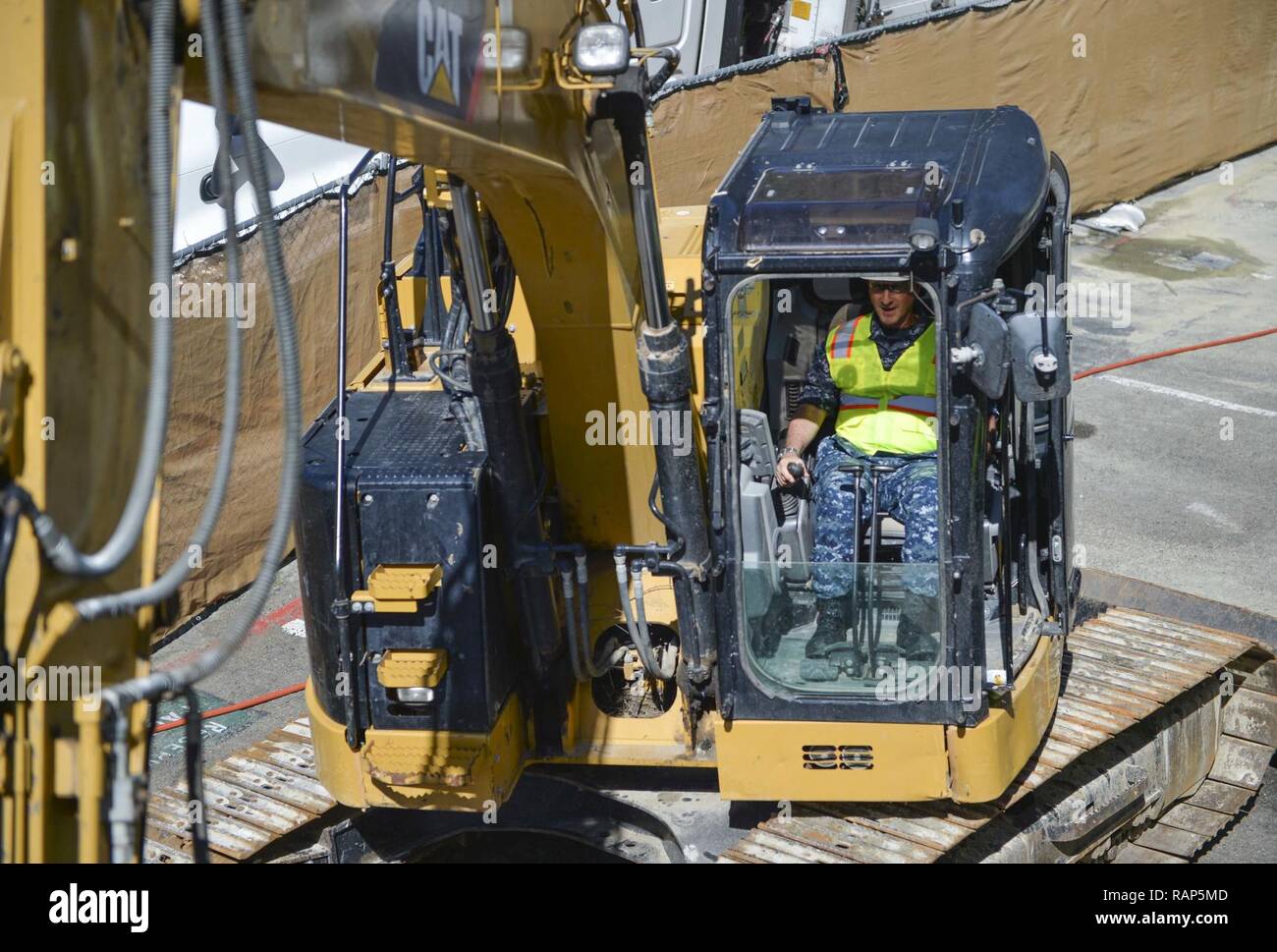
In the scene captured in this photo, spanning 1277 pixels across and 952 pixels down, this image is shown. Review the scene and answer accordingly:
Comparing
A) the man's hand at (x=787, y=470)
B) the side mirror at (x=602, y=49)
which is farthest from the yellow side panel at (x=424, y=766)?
the side mirror at (x=602, y=49)

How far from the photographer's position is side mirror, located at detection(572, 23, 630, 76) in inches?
152

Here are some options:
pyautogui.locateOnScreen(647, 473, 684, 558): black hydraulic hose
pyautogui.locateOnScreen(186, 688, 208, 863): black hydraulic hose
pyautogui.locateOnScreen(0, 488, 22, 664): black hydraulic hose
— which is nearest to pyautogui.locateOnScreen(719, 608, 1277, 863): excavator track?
pyautogui.locateOnScreen(647, 473, 684, 558): black hydraulic hose

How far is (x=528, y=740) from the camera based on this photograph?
5.32 meters

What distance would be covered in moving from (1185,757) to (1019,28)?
8.70 m

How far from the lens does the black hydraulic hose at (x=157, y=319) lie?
249cm

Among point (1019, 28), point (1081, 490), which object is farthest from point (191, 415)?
point (1019, 28)

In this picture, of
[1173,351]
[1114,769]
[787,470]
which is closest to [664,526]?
[787,470]

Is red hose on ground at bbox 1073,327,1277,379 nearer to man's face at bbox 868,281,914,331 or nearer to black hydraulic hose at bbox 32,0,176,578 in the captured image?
man's face at bbox 868,281,914,331

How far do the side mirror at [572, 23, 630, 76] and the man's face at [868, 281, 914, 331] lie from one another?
1296mm

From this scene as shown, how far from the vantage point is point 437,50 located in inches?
131

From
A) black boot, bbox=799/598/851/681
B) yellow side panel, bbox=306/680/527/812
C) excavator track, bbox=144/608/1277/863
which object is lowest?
excavator track, bbox=144/608/1277/863

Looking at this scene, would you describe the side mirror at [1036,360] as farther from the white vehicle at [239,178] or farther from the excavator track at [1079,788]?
the white vehicle at [239,178]
